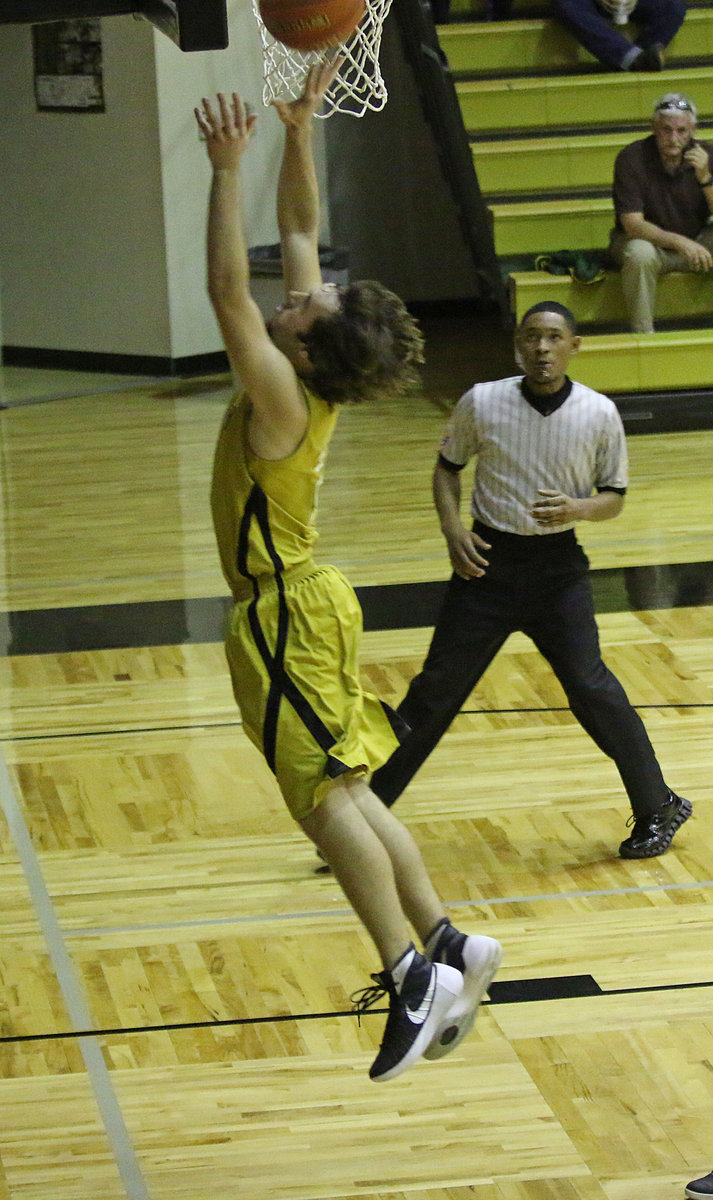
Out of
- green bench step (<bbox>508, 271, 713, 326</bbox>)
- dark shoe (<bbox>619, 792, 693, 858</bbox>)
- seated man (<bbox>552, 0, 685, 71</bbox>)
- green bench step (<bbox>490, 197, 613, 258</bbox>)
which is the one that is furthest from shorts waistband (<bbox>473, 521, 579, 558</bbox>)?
seated man (<bbox>552, 0, 685, 71</bbox>)

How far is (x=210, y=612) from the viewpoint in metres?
5.96

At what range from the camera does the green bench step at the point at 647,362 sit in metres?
8.55

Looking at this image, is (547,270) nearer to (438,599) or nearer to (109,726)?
(438,599)

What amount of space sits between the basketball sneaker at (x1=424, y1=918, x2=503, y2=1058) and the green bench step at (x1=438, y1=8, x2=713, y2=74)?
8.37 m

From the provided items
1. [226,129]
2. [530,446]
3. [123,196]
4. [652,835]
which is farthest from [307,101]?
[123,196]

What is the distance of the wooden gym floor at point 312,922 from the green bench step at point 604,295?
2.63 m

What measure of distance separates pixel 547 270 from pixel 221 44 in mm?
6436

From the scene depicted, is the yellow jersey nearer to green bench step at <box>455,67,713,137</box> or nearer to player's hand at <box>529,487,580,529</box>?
player's hand at <box>529,487,580,529</box>

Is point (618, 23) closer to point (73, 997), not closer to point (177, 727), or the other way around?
point (177, 727)

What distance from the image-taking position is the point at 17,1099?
9.98ft

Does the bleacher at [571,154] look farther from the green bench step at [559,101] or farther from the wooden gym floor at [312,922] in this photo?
the wooden gym floor at [312,922]

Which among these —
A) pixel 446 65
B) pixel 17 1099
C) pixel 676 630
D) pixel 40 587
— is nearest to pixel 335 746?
pixel 17 1099

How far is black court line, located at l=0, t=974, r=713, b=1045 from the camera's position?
3.27m

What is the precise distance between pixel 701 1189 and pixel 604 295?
7071 millimetres
